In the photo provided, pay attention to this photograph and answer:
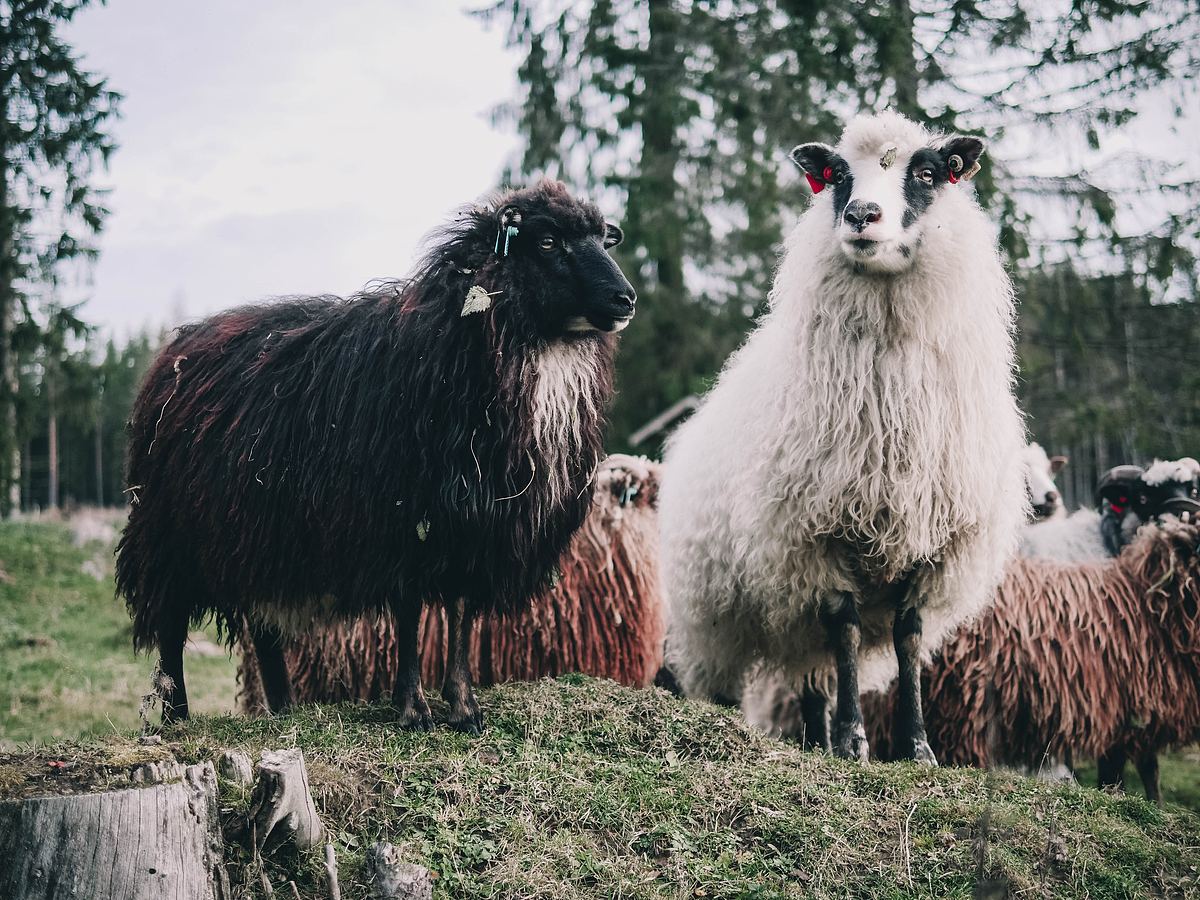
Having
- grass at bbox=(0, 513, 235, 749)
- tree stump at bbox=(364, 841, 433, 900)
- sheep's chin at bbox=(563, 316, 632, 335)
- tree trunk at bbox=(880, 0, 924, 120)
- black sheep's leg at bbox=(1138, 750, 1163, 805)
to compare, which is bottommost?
black sheep's leg at bbox=(1138, 750, 1163, 805)

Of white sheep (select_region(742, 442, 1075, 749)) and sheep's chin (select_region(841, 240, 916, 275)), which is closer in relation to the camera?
sheep's chin (select_region(841, 240, 916, 275))

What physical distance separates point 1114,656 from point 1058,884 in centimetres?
337

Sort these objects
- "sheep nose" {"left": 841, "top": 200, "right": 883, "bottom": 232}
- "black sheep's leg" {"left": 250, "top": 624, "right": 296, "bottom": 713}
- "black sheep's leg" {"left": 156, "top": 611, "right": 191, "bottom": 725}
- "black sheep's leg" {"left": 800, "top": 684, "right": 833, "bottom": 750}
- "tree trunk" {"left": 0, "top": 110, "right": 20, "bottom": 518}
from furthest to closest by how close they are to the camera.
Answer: "tree trunk" {"left": 0, "top": 110, "right": 20, "bottom": 518}
"black sheep's leg" {"left": 800, "top": 684, "right": 833, "bottom": 750}
"black sheep's leg" {"left": 250, "top": 624, "right": 296, "bottom": 713}
"black sheep's leg" {"left": 156, "top": 611, "right": 191, "bottom": 725}
"sheep nose" {"left": 841, "top": 200, "right": 883, "bottom": 232}

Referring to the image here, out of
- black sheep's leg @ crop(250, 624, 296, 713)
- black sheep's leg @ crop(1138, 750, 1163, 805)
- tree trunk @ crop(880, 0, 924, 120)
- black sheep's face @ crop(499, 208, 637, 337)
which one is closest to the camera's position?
black sheep's face @ crop(499, 208, 637, 337)

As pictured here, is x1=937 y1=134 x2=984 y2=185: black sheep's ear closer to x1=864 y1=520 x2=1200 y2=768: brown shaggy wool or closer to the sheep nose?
the sheep nose

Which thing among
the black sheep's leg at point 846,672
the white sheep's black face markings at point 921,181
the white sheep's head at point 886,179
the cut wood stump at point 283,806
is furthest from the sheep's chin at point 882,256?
the cut wood stump at point 283,806

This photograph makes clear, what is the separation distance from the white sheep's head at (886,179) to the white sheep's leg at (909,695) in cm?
196

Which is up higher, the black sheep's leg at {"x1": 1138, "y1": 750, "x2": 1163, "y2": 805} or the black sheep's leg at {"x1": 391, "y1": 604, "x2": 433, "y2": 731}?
the black sheep's leg at {"x1": 391, "y1": 604, "x2": 433, "y2": 731}

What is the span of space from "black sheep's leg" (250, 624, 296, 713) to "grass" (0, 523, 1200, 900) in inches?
24.4

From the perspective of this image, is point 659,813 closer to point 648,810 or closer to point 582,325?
point 648,810

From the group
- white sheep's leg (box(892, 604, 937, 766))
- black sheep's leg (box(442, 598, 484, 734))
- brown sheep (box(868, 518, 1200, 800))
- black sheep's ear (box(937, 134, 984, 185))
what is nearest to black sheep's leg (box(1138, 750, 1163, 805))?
brown sheep (box(868, 518, 1200, 800))

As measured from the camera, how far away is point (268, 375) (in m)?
4.83

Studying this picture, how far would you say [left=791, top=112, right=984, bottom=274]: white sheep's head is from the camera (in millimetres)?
4996

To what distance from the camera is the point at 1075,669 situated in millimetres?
6543
